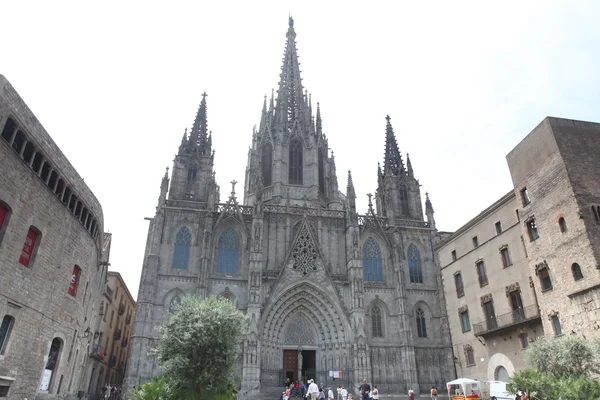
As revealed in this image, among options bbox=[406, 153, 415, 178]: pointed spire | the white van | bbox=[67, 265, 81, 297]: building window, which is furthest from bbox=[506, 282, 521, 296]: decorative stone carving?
bbox=[67, 265, 81, 297]: building window

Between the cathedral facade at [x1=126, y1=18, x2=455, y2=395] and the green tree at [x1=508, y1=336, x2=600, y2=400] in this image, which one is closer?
the green tree at [x1=508, y1=336, x2=600, y2=400]

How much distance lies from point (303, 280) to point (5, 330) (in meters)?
20.0

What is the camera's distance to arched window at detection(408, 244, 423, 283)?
117 ft

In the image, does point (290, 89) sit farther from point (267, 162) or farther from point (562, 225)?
point (562, 225)

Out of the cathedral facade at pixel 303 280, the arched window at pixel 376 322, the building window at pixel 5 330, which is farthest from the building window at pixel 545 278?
the building window at pixel 5 330

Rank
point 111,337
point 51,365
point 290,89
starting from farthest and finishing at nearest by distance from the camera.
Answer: point 290,89 → point 111,337 → point 51,365

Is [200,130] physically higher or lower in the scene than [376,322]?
higher

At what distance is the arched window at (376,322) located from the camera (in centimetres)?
3272

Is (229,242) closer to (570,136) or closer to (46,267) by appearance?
(46,267)

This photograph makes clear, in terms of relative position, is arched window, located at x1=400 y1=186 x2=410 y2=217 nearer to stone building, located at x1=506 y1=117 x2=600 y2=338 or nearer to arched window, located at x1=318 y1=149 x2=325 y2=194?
arched window, located at x1=318 y1=149 x2=325 y2=194

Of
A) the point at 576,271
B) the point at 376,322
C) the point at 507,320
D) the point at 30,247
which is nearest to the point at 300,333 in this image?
the point at 376,322

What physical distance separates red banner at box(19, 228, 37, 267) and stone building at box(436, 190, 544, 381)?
78.0ft

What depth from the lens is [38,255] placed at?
56.3 ft

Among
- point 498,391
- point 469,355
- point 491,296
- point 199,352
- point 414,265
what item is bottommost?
point 498,391
